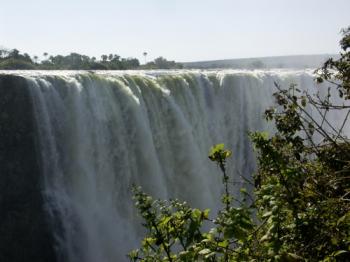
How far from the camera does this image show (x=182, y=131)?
15445 millimetres

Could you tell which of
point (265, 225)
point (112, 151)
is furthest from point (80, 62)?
point (265, 225)

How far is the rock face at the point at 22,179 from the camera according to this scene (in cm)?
1219

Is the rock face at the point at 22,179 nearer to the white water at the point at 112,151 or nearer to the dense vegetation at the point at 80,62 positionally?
the white water at the point at 112,151

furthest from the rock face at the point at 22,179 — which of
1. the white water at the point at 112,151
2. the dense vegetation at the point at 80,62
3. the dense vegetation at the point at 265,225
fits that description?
the dense vegetation at the point at 80,62

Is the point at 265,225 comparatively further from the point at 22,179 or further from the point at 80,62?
the point at 80,62

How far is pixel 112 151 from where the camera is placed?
43.7 ft

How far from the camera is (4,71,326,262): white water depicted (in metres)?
12.2

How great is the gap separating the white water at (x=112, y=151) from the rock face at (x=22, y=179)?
1.06 ft

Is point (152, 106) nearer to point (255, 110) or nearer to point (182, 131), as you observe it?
point (182, 131)

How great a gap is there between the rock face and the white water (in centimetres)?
32

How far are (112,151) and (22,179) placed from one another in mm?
2284

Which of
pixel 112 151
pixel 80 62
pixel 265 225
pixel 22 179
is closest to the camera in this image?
pixel 265 225

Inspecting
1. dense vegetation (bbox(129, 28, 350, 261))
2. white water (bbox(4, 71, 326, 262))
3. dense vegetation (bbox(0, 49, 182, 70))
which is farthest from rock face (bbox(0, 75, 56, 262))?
dense vegetation (bbox(0, 49, 182, 70))

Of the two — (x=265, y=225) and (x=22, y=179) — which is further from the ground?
(x=265, y=225)
